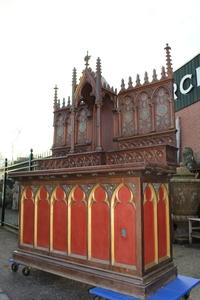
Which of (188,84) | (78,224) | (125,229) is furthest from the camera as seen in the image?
(188,84)

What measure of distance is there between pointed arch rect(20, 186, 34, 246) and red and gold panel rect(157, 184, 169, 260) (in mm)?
1993

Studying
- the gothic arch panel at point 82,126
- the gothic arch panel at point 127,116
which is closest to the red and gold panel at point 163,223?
the gothic arch panel at point 127,116

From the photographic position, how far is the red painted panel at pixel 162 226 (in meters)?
3.21

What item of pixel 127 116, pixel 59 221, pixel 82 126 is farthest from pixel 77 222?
pixel 82 126

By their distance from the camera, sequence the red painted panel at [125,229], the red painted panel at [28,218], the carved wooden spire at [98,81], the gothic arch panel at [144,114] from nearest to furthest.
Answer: the red painted panel at [125,229] → the red painted panel at [28,218] → the gothic arch panel at [144,114] → the carved wooden spire at [98,81]

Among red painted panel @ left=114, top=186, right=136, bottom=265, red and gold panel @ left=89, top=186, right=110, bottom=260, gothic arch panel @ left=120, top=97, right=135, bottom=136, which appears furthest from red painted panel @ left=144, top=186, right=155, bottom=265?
gothic arch panel @ left=120, top=97, right=135, bottom=136

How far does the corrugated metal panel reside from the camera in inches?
512

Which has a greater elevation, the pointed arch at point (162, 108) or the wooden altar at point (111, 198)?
the pointed arch at point (162, 108)

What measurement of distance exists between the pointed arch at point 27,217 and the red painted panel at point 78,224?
3.00ft

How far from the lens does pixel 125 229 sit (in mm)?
2945

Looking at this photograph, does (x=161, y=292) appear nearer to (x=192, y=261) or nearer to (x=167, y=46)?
(x=192, y=261)

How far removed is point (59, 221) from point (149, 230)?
1.36 meters

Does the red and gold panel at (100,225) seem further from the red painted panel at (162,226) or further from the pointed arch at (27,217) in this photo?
the pointed arch at (27,217)

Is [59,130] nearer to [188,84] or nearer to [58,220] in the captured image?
[58,220]
